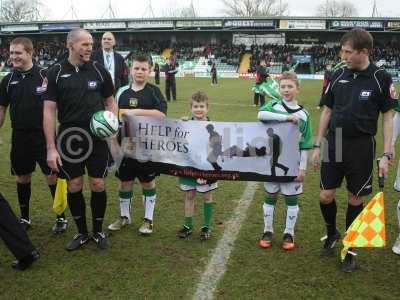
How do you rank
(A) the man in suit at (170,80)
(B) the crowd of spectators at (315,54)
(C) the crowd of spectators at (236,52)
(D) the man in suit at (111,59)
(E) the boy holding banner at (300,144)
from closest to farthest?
(E) the boy holding banner at (300,144), (D) the man in suit at (111,59), (A) the man in suit at (170,80), (B) the crowd of spectators at (315,54), (C) the crowd of spectators at (236,52)

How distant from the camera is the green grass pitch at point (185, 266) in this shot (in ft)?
12.7

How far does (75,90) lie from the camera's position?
447 centimetres

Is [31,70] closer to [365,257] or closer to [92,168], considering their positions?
[92,168]

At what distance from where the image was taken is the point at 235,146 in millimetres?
5180

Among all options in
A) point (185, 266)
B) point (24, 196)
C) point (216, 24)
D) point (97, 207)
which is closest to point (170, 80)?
point (24, 196)

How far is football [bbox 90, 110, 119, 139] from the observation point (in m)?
4.40

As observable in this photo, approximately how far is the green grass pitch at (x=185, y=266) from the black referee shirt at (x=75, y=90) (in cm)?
135

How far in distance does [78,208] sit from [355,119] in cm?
279

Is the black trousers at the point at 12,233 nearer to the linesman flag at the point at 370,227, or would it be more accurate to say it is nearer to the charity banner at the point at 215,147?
the charity banner at the point at 215,147

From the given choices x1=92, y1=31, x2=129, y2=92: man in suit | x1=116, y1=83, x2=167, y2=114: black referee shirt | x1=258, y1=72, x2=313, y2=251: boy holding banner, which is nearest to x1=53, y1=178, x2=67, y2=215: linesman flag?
x1=116, y1=83, x2=167, y2=114: black referee shirt

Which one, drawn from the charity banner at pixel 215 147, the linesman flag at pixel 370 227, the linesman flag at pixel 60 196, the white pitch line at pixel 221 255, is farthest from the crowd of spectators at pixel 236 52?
the linesman flag at pixel 370 227

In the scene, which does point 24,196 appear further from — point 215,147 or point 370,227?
point 370,227

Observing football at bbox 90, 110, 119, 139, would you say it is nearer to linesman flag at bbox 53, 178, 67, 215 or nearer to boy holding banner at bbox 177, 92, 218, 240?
linesman flag at bbox 53, 178, 67, 215

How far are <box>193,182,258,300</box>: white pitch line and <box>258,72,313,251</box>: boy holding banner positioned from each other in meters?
0.39
